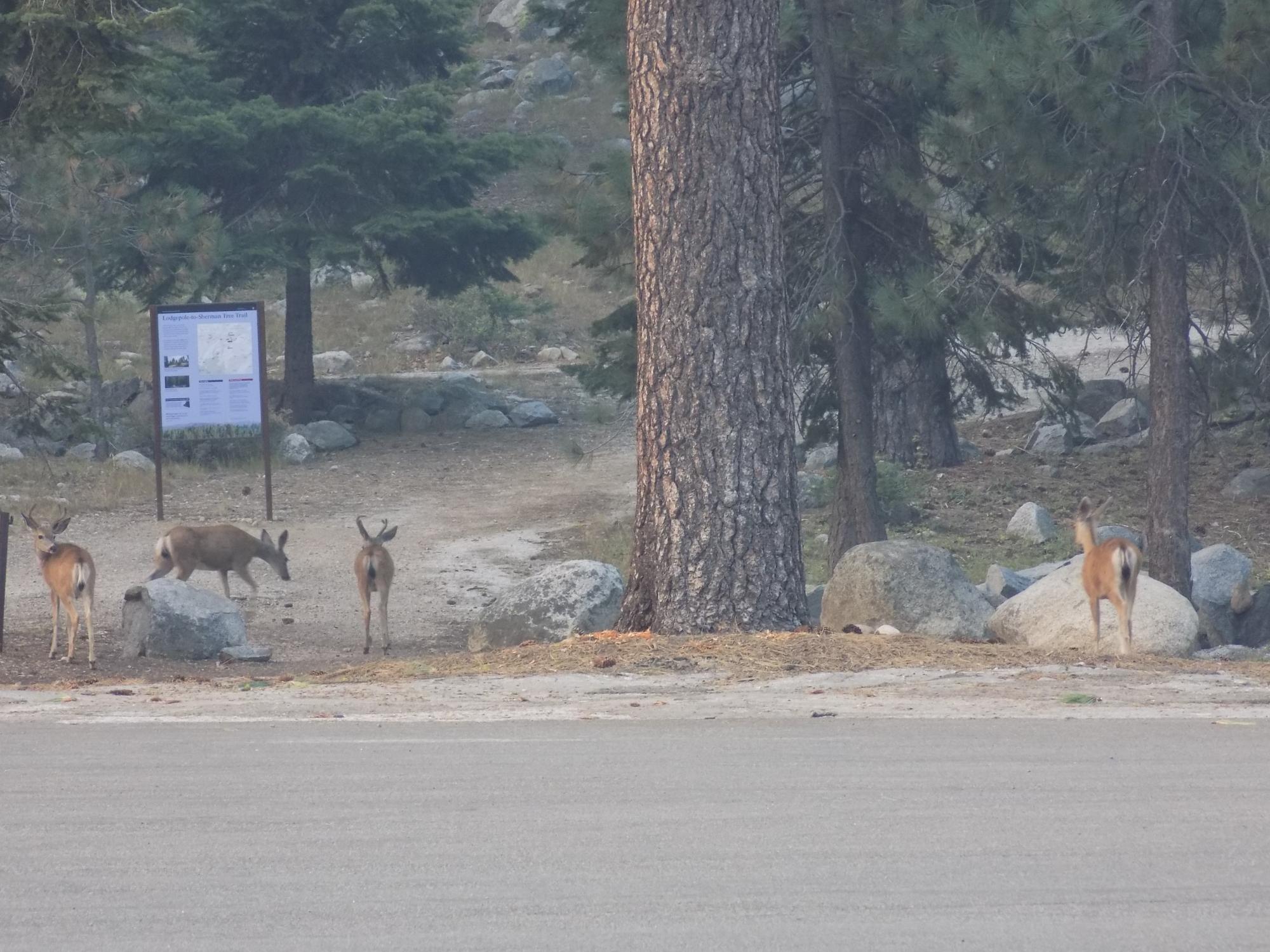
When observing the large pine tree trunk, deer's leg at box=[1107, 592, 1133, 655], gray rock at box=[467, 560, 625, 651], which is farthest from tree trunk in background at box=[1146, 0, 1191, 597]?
the large pine tree trunk

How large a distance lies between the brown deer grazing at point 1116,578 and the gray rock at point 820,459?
13437 mm

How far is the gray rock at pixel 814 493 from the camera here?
22.5m

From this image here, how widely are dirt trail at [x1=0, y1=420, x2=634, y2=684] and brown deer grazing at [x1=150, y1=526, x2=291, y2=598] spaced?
0.50 m

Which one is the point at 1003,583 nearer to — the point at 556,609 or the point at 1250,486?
the point at 556,609

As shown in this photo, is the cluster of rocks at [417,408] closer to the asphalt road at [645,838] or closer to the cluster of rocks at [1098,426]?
the cluster of rocks at [1098,426]

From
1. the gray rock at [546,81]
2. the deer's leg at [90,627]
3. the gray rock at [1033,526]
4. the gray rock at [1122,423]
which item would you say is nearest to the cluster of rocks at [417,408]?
the gray rock at [1122,423]

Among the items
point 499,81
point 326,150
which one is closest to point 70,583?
point 326,150

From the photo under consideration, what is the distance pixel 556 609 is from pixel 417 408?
17483mm

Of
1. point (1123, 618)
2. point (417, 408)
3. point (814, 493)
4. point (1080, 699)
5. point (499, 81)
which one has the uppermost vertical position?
point (499, 81)

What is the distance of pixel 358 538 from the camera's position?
20172 mm

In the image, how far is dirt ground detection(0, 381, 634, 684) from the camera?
1511cm

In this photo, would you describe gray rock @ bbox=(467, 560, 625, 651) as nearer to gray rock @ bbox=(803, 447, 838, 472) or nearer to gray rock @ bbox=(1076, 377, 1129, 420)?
gray rock @ bbox=(803, 447, 838, 472)

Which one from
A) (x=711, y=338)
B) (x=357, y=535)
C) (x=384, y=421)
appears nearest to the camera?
(x=711, y=338)

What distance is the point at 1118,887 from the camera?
5.54m
